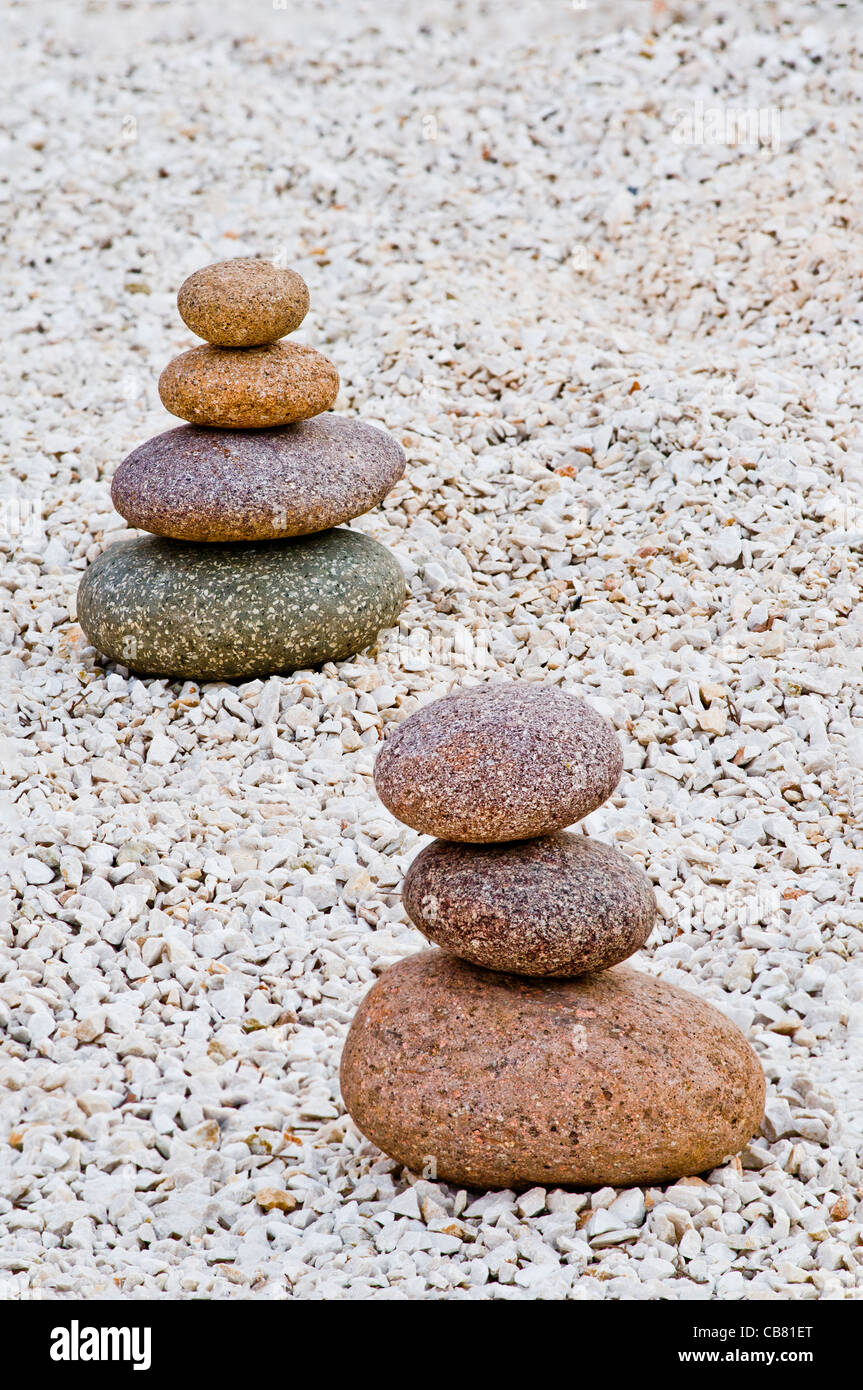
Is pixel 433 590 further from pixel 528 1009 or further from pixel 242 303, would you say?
pixel 528 1009

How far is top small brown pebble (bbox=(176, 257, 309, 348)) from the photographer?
5.84 metres

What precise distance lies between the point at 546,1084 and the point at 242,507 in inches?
128

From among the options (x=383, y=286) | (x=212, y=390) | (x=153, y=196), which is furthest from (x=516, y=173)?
(x=212, y=390)

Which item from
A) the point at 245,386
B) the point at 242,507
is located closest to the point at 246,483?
the point at 242,507

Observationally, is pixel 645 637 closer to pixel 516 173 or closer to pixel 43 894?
pixel 43 894

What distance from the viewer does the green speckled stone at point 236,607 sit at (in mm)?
5988

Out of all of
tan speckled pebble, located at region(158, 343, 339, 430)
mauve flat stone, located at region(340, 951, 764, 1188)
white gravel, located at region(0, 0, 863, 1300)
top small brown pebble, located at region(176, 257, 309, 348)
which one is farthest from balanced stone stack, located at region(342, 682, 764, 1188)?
top small brown pebble, located at region(176, 257, 309, 348)

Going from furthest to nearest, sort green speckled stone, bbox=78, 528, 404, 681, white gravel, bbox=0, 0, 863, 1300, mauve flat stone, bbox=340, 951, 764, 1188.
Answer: green speckled stone, bbox=78, 528, 404, 681 < white gravel, bbox=0, 0, 863, 1300 < mauve flat stone, bbox=340, 951, 764, 1188

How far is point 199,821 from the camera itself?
525 cm

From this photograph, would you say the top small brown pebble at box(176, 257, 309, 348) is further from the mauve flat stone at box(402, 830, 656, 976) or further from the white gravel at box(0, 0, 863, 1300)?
the mauve flat stone at box(402, 830, 656, 976)

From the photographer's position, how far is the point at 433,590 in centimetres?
686

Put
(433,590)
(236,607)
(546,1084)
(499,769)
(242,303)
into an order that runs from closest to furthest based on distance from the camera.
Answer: (546,1084)
(499,769)
(242,303)
(236,607)
(433,590)

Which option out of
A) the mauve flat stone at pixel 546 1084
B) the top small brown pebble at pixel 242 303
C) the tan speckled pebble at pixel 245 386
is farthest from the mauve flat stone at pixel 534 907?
the top small brown pebble at pixel 242 303

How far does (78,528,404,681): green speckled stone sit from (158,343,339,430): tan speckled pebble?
597 millimetres
